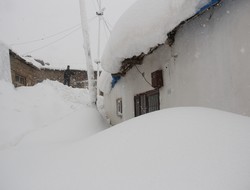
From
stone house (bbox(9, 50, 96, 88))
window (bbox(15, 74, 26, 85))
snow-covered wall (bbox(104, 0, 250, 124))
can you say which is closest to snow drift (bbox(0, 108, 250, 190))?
snow-covered wall (bbox(104, 0, 250, 124))

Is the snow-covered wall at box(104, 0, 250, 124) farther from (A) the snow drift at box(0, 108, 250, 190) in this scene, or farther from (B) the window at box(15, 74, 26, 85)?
(B) the window at box(15, 74, 26, 85)

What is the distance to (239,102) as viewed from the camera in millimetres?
2965

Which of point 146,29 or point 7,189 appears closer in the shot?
point 7,189

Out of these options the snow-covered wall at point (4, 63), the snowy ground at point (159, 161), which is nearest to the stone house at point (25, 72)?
the snow-covered wall at point (4, 63)

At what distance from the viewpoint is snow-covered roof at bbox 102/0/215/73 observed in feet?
10.8

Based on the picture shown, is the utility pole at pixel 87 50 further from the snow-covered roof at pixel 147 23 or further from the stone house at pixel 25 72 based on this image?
the snow-covered roof at pixel 147 23

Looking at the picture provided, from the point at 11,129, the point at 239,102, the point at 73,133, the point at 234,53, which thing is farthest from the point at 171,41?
the point at 11,129

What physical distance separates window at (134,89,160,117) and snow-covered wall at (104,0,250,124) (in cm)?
50

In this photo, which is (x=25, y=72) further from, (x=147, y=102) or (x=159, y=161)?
(x=159, y=161)

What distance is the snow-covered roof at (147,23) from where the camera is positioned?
3.28 m

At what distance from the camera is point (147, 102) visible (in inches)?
246

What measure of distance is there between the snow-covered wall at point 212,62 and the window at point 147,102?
1.64ft

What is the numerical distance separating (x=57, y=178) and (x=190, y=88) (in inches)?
114

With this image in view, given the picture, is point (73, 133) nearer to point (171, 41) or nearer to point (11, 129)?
point (11, 129)
